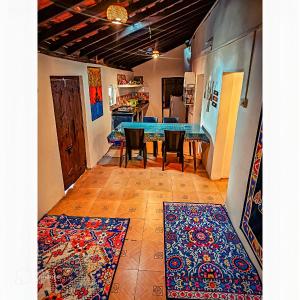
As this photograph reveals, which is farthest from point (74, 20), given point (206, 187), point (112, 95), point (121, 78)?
point (121, 78)

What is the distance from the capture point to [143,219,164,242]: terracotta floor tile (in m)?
2.83

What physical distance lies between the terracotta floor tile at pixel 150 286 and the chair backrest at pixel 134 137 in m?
2.87

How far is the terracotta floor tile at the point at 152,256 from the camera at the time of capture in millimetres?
2377

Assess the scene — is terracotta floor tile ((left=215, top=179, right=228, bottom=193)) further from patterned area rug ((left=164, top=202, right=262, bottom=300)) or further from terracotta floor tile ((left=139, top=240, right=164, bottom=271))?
terracotta floor tile ((left=139, top=240, right=164, bottom=271))

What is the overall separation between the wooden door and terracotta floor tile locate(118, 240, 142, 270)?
71.9 inches

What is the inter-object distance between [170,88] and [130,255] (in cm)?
853

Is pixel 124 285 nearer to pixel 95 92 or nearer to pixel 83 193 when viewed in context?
pixel 83 193

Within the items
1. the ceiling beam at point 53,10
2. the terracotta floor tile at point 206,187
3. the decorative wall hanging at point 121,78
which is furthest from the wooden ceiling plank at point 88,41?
the decorative wall hanging at point 121,78

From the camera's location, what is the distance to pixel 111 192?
3980mm

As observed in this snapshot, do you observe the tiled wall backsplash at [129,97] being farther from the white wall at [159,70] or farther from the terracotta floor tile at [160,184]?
the terracotta floor tile at [160,184]

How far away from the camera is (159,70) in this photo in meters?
9.84

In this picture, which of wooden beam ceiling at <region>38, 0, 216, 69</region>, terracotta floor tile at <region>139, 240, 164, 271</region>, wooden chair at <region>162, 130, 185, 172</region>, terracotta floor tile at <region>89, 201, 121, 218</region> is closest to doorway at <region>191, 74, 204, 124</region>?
wooden beam ceiling at <region>38, 0, 216, 69</region>
